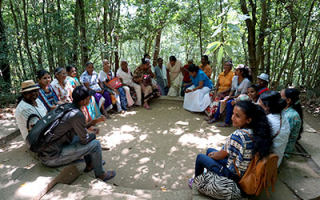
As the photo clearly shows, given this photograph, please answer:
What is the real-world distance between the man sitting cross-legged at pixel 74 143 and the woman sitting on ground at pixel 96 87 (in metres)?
2.36

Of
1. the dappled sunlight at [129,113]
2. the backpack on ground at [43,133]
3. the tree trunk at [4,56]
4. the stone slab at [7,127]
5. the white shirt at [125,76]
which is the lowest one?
the dappled sunlight at [129,113]

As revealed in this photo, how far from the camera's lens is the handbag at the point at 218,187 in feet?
6.22

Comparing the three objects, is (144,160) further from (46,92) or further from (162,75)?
(162,75)

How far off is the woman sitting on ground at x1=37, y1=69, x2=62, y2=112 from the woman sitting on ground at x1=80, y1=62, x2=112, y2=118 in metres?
0.98

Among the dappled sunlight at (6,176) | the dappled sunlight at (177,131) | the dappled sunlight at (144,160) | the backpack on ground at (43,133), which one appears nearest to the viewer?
the dappled sunlight at (6,176)

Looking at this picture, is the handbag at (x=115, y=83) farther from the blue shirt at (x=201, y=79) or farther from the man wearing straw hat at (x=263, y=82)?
the man wearing straw hat at (x=263, y=82)

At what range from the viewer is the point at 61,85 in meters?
4.31

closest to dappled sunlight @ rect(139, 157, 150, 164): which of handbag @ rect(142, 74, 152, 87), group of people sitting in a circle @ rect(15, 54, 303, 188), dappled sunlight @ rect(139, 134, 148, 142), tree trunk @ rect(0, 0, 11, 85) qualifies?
group of people sitting in a circle @ rect(15, 54, 303, 188)

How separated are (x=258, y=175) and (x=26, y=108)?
296cm

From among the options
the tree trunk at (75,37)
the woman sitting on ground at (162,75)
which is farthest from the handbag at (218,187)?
the woman sitting on ground at (162,75)

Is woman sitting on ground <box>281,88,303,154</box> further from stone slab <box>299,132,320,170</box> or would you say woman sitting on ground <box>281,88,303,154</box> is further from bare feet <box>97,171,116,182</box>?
bare feet <box>97,171,116,182</box>

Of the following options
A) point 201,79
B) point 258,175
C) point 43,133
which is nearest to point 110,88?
point 201,79

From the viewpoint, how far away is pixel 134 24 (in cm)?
707

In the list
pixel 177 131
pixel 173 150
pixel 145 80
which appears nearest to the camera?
pixel 173 150
